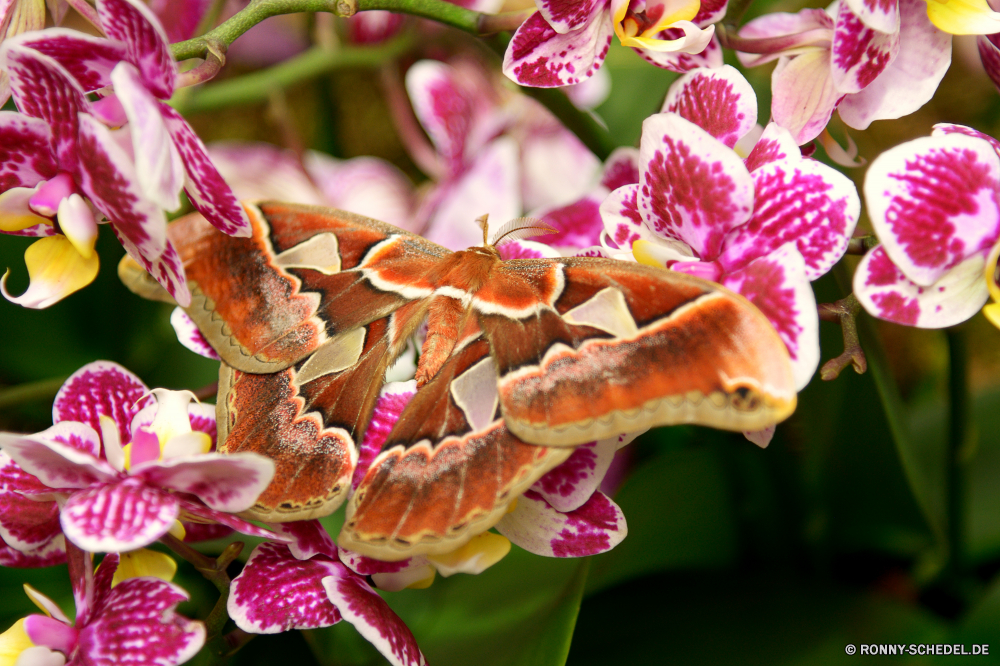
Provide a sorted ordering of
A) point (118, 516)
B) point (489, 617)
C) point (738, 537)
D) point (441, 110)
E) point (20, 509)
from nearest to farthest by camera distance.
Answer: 1. point (118, 516)
2. point (20, 509)
3. point (489, 617)
4. point (738, 537)
5. point (441, 110)

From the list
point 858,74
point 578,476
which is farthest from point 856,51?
point 578,476

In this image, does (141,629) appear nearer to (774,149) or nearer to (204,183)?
(204,183)

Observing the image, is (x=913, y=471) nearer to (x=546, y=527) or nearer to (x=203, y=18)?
(x=546, y=527)

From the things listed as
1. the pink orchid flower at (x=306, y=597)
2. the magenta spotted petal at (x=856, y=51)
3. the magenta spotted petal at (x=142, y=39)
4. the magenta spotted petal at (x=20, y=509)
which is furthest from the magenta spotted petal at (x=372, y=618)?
the magenta spotted petal at (x=856, y=51)

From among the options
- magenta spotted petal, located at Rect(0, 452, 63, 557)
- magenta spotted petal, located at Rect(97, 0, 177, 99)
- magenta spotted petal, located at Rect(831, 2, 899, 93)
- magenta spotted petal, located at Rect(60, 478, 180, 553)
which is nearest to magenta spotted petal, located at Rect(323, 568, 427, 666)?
magenta spotted petal, located at Rect(60, 478, 180, 553)

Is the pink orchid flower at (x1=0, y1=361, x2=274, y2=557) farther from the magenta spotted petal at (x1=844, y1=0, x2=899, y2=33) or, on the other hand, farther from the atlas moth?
the magenta spotted petal at (x1=844, y1=0, x2=899, y2=33)

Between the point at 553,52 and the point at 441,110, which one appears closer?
the point at 553,52

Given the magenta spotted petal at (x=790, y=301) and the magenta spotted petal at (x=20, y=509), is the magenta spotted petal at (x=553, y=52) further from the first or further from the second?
the magenta spotted petal at (x=20, y=509)

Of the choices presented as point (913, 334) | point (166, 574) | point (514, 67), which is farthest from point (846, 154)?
point (913, 334)
